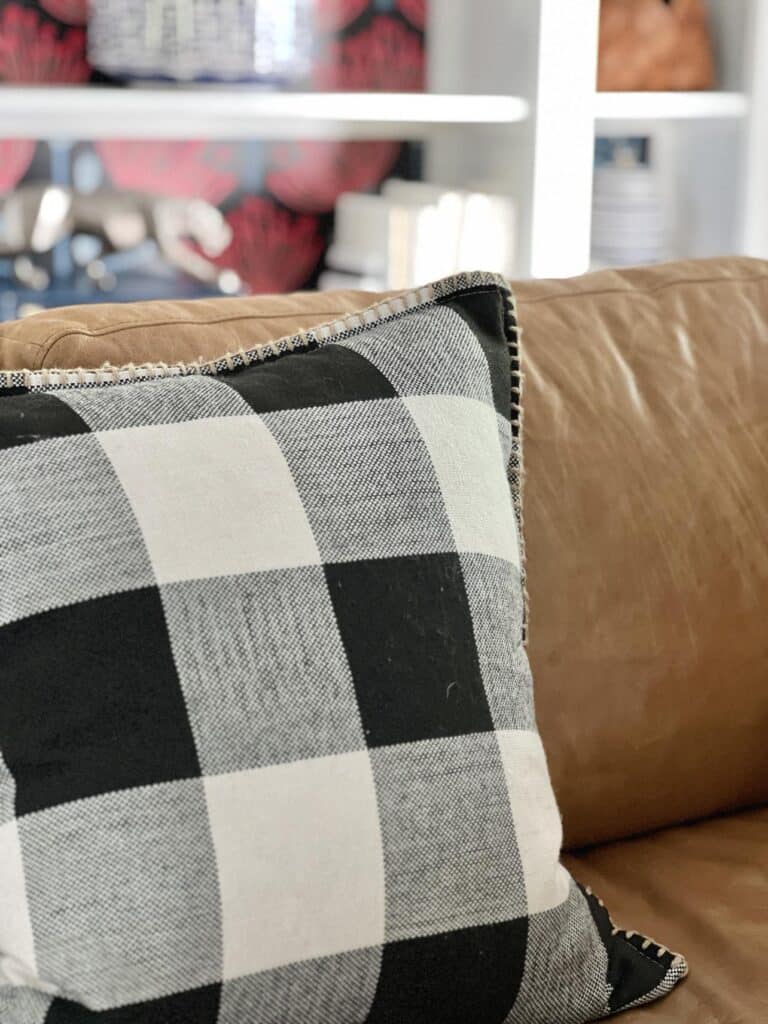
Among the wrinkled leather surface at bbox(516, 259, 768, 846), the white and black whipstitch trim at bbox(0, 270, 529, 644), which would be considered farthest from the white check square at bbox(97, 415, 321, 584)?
the wrinkled leather surface at bbox(516, 259, 768, 846)

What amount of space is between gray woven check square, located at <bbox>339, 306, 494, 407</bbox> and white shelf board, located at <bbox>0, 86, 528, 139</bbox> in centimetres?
120

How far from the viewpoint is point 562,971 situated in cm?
85

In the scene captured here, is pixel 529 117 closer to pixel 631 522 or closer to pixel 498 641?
pixel 631 522

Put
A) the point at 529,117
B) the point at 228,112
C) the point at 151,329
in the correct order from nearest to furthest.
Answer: the point at 151,329 < the point at 228,112 < the point at 529,117

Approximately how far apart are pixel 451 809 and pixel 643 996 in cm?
24

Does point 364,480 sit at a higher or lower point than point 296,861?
higher

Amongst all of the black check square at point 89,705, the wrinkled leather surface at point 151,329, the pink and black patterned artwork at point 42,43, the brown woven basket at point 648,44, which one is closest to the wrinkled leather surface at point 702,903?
the black check square at point 89,705

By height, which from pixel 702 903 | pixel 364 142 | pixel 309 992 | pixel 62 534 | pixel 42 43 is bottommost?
pixel 702 903

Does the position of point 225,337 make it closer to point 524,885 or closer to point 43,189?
point 524,885

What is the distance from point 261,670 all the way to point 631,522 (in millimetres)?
→ 491

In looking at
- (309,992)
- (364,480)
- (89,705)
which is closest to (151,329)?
(364,480)

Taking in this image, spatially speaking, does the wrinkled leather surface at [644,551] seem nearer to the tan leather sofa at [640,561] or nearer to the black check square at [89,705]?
the tan leather sofa at [640,561]

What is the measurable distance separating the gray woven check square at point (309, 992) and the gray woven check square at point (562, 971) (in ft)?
0.34

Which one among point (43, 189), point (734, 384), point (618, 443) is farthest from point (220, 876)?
point (43, 189)
